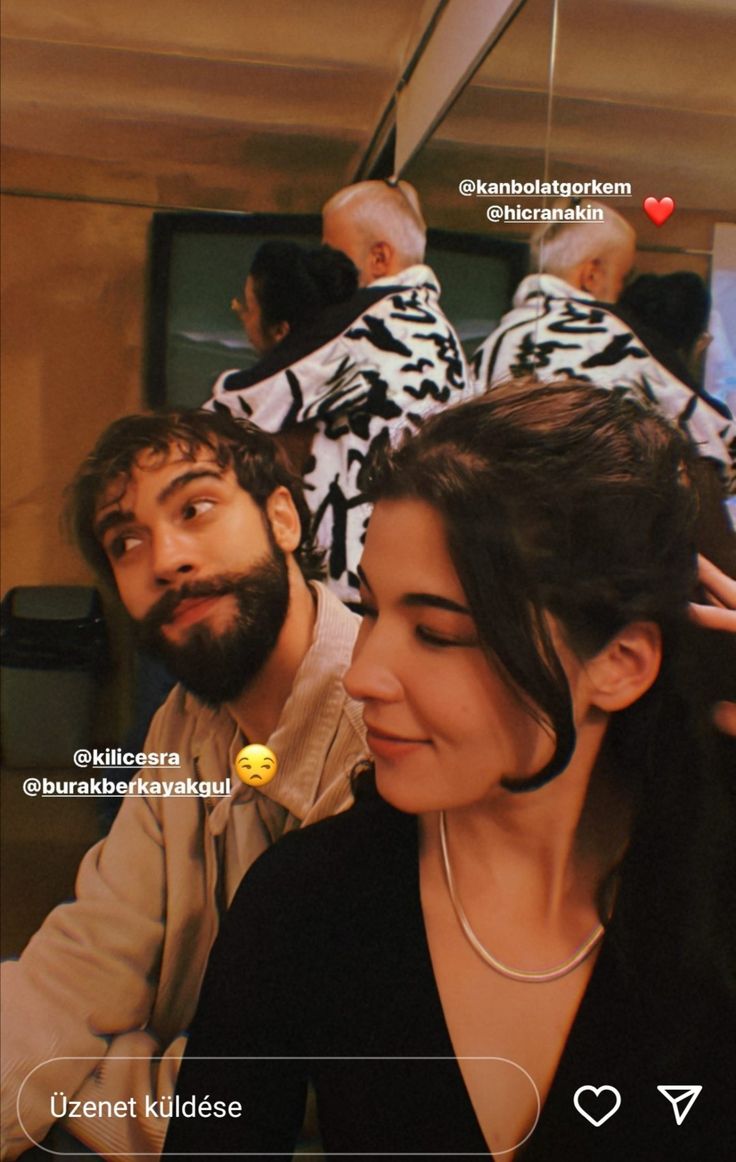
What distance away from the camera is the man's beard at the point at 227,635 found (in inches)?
41.1

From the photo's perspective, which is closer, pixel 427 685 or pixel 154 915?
pixel 427 685

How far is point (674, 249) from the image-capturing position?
1.03m

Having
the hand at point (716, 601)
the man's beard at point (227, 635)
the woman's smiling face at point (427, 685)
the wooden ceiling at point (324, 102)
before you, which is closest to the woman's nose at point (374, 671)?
the woman's smiling face at point (427, 685)

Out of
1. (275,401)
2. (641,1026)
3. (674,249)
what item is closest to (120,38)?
(275,401)

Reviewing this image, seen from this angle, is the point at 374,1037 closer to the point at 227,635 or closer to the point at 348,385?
the point at 227,635

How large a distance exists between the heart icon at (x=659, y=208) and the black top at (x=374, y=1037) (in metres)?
0.73

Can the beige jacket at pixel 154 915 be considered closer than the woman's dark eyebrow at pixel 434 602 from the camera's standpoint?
No

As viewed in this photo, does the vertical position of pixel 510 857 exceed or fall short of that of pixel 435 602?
it falls short

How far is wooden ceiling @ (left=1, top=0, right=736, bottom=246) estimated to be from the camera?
1.02 metres

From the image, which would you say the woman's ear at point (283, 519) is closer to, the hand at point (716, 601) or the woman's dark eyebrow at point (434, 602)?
the woman's dark eyebrow at point (434, 602)

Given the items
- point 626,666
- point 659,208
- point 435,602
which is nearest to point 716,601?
point 626,666

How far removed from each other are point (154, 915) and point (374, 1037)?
286mm

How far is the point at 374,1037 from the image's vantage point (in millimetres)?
1028

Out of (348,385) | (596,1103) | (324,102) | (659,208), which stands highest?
(324,102)
